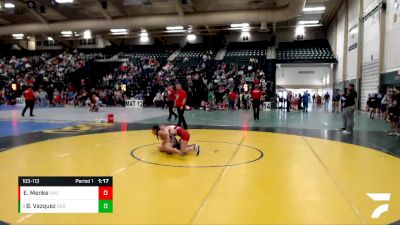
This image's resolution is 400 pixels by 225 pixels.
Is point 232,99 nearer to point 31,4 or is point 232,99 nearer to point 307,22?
point 307,22

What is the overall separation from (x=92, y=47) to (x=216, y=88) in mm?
23296

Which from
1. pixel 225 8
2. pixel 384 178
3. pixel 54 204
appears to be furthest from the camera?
pixel 225 8

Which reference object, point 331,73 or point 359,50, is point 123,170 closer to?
point 359,50

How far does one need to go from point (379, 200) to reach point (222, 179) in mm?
2026

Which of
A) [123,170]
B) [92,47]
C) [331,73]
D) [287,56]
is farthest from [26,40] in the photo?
[123,170]

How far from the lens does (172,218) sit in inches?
133

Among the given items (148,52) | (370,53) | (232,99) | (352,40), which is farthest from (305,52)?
(148,52)

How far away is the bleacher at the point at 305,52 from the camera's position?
30.1 meters

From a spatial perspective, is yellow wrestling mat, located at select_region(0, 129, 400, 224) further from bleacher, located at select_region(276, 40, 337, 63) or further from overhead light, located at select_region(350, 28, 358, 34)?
bleacher, located at select_region(276, 40, 337, 63)

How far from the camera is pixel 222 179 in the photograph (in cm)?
481
